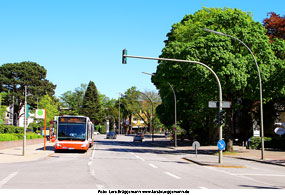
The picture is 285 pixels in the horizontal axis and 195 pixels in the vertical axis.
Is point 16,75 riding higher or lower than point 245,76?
higher

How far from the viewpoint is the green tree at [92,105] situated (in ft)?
414

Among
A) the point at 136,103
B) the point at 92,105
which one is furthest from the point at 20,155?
the point at 92,105

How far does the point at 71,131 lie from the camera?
27219 mm

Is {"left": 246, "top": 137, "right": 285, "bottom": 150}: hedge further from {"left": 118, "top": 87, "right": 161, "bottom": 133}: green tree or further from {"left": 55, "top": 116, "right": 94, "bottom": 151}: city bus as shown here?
{"left": 118, "top": 87, "right": 161, "bottom": 133}: green tree

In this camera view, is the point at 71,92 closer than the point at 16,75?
No

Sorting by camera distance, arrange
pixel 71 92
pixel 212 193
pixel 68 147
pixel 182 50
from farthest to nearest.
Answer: pixel 71 92 < pixel 182 50 < pixel 68 147 < pixel 212 193

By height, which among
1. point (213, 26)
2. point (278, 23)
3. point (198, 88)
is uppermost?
point (278, 23)

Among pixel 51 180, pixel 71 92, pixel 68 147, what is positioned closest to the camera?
pixel 51 180

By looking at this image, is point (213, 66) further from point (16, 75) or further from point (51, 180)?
point (16, 75)

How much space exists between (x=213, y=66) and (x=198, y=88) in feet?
9.78

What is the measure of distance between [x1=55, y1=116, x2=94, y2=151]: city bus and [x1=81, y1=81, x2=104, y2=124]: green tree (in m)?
99.1

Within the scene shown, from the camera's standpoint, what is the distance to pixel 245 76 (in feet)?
88.9

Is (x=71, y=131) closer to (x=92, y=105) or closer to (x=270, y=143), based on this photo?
(x=270, y=143)

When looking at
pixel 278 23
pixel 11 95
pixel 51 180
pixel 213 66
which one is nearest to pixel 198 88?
pixel 213 66
